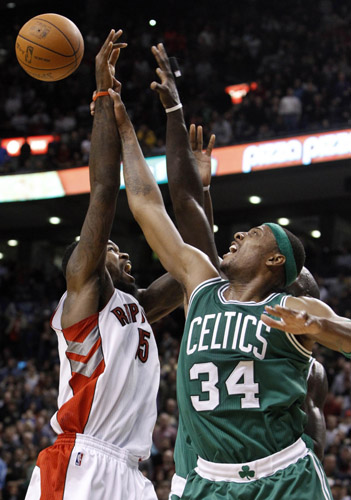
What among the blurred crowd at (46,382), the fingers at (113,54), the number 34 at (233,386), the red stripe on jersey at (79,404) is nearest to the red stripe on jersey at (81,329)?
the red stripe on jersey at (79,404)

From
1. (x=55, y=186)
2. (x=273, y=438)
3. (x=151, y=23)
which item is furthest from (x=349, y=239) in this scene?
(x=273, y=438)

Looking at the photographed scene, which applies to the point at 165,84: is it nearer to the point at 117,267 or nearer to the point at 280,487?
the point at 117,267

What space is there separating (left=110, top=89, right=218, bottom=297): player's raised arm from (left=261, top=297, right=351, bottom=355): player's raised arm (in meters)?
0.58

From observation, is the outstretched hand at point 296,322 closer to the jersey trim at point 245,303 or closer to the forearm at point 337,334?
the forearm at point 337,334

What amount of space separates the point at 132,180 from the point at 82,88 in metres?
17.6

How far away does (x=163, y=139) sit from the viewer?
57.5 ft

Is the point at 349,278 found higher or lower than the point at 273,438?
lower

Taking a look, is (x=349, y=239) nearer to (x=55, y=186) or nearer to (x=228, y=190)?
(x=228, y=190)

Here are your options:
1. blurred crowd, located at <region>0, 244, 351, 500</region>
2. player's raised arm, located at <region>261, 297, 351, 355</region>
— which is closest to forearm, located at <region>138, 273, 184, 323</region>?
player's raised arm, located at <region>261, 297, 351, 355</region>

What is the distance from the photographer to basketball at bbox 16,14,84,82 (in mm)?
4617

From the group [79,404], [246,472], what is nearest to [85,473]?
[79,404]

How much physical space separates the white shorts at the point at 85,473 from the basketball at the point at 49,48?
2.14 m

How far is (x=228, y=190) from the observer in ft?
58.3

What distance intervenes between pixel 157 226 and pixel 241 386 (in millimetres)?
940
